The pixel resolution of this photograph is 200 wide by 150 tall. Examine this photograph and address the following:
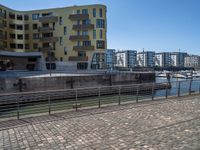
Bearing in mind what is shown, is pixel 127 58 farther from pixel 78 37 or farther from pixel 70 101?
pixel 70 101

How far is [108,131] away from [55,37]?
5121 centimetres

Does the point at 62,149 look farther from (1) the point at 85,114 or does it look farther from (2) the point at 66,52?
(2) the point at 66,52

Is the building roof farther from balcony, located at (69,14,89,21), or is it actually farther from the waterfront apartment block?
balcony, located at (69,14,89,21)

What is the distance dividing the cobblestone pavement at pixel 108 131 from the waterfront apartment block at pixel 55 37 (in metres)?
43.4

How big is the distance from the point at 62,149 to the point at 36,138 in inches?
49.4

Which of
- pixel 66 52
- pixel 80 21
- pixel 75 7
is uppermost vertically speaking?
pixel 75 7

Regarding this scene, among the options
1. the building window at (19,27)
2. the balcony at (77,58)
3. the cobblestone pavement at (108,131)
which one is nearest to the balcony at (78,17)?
the balcony at (77,58)

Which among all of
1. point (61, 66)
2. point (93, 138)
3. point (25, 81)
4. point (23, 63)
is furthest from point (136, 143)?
point (23, 63)

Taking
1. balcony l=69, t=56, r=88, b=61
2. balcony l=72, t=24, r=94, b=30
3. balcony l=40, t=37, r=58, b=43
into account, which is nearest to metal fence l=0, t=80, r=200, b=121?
balcony l=69, t=56, r=88, b=61

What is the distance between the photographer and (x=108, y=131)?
7465 millimetres

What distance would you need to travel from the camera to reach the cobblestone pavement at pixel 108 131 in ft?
20.3

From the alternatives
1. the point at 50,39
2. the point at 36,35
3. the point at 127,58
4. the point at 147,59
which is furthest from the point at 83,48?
the point at 147,59

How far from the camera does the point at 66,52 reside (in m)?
55.4

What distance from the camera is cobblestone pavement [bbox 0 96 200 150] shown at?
6191mm
